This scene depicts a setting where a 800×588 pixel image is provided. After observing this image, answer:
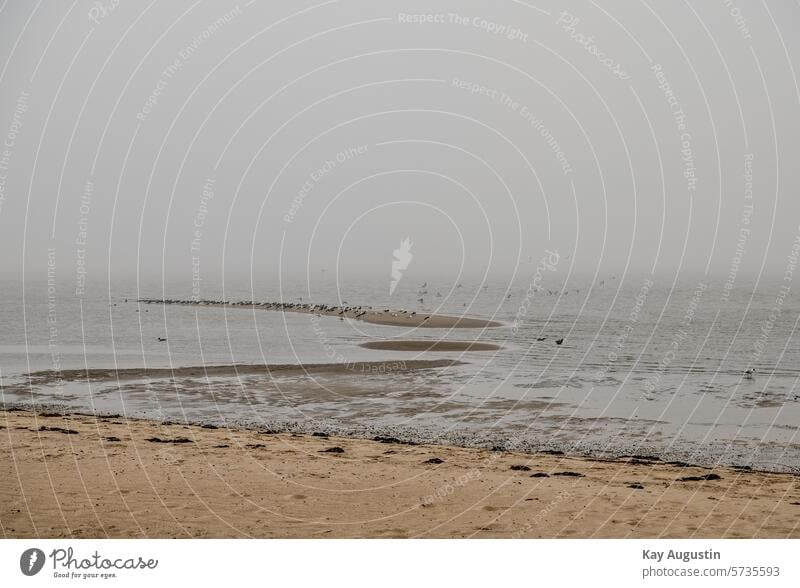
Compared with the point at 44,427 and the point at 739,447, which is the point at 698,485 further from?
the point at 44,427

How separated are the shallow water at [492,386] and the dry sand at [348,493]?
3507 mm

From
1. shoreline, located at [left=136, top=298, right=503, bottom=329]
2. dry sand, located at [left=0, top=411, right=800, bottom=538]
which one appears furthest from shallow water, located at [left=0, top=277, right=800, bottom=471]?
dry sand, located at [left=0, top=411, right=800, bottom=538]

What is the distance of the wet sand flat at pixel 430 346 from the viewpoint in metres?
38.2

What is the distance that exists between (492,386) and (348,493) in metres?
15.8

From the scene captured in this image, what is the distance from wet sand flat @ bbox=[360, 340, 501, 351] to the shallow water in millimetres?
1412

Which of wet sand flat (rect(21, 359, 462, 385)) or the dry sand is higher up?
the dry sand

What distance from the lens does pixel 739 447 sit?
659 inches

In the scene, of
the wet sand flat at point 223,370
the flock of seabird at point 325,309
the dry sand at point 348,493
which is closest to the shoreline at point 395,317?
the flock of seabird at point 325,309

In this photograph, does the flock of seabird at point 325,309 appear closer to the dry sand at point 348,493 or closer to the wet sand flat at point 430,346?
the wet sand flat at point 430,346

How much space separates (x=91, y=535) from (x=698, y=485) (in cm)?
1049

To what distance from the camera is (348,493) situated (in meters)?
10.7

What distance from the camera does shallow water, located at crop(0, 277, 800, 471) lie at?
18.0 m

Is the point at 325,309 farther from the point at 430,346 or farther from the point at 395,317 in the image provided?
the point at 430,346

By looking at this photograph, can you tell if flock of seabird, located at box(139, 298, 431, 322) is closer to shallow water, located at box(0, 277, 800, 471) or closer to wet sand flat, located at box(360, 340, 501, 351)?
shallow water, located at box(0, 277, 800, 471)
